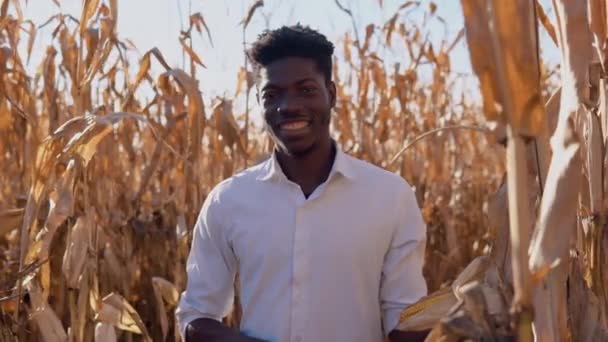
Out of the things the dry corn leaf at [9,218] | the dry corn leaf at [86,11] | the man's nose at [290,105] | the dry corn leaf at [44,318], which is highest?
the dry corn leaf at [86,11]

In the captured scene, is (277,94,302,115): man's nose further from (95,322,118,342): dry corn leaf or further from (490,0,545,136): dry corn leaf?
(490,0,545,136): dry corn leaf

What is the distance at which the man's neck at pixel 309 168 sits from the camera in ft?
A: 4.97

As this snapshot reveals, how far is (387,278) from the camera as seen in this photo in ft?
4.82

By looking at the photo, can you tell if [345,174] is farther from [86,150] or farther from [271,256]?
[86,150]

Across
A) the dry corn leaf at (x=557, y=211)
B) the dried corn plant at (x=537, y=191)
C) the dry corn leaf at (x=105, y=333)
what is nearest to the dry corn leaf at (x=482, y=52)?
the dried corn plant at (x=537, y=191)

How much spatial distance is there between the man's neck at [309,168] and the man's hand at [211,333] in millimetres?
267

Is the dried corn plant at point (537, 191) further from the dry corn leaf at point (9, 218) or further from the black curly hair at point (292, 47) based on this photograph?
the dry corn leaf at point (9, 218)

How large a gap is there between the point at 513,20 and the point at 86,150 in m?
0.94

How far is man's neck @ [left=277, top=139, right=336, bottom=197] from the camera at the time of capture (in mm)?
1516

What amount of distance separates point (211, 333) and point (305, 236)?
0.23 m

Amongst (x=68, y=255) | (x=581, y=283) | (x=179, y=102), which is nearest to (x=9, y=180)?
(x=179, y=102)

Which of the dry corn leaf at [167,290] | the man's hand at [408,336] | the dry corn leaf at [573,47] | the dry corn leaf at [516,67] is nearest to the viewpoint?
the dry corn leaf at [516,67]

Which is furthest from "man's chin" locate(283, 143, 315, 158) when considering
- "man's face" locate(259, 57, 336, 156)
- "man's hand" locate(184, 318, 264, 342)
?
"man's hand" locate(184, 318, 264, 342)

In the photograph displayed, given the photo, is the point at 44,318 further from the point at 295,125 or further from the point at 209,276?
the point at 295,125
